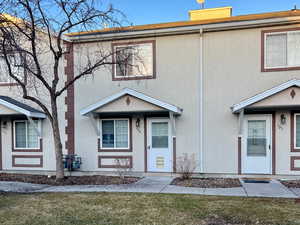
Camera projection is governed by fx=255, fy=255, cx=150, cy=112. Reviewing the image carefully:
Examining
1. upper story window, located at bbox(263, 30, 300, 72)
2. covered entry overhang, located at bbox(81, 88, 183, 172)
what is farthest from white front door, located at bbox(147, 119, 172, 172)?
upper story window, located at bbox(263, 30, 300, 72)

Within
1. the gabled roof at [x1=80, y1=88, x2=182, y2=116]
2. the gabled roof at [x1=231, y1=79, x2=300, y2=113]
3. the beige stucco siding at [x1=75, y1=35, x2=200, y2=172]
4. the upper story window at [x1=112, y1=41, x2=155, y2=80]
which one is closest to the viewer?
the gabled roof at [x1=231, y1=79, x2=300, y2=113]

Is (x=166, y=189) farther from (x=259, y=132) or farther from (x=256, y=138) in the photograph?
(x=259, y=132)

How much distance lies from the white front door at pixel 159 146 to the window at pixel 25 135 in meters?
5.14

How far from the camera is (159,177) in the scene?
10.0 m

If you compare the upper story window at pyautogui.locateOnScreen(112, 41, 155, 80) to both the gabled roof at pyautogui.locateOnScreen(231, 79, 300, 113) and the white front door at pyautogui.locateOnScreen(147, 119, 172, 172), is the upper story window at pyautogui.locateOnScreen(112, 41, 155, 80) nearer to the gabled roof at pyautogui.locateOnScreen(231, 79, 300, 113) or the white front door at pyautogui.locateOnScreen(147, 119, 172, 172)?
the white front door at pyautogui.locateOnScreen(147, 119, 172, 172)

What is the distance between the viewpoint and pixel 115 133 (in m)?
10.7

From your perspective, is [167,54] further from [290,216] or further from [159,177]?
[290,216]

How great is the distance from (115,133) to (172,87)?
3043mm

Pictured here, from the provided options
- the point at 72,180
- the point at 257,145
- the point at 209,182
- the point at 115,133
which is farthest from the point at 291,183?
the point at 72,180

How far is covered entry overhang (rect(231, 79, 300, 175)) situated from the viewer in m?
8.92

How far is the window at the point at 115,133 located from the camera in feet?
34.7

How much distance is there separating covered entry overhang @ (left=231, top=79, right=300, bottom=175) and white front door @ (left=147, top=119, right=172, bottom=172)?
2695mm

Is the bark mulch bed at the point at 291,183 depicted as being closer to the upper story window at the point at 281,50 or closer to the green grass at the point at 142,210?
the green grass at the point at 142,210

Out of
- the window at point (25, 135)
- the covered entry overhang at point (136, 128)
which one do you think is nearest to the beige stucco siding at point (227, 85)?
the covered entry overhang at point (136, 128)
